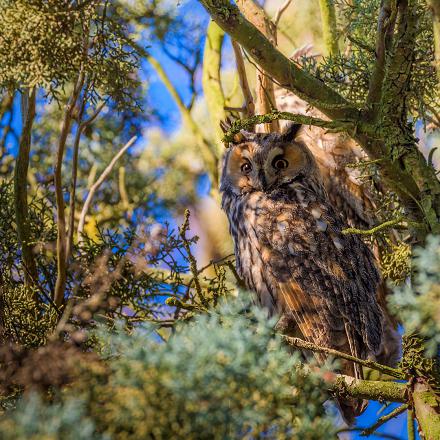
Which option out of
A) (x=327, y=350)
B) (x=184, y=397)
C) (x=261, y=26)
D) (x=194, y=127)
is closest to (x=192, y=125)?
(x=194, y=127)

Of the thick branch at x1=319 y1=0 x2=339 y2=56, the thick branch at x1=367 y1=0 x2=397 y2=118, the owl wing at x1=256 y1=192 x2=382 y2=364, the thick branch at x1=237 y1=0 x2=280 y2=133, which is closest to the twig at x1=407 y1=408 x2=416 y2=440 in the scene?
the thick branch at x1=367 y1=0 x2=397 y2=118

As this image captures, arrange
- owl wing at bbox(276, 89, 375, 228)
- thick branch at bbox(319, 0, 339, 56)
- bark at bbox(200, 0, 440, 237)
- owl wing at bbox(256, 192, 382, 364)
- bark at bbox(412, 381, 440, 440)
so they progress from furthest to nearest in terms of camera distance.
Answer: owl wing at bbox(276, 89, 375, 228)
thick branch at bbox(319, 0, 339, 56)
owl wing at bbox(256, 192, 382, 364)
bark at bbox(200, 0, 440, 237)
bark at bbox(412, 381, 440, 440)

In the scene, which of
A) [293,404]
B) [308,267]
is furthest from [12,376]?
[308,267]

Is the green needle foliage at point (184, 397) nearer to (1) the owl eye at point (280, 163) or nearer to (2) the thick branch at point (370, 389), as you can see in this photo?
(2) the thick branch at point (370, 389)

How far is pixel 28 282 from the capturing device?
5.50 feet

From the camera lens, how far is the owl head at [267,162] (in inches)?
83.5

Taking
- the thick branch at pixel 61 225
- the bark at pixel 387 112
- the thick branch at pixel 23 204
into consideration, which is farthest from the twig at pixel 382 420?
the thick branch at pixel 23 204

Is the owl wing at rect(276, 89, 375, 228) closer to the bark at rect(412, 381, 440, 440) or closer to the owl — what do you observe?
the owl

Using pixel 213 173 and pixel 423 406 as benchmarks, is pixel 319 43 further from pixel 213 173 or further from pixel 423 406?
pixel 423 406

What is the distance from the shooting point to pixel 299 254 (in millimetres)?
1977

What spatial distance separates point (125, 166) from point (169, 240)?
70.8 inches

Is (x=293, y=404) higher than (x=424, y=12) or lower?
lower

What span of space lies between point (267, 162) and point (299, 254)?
0.35m

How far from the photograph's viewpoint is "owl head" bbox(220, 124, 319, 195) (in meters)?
2.12
